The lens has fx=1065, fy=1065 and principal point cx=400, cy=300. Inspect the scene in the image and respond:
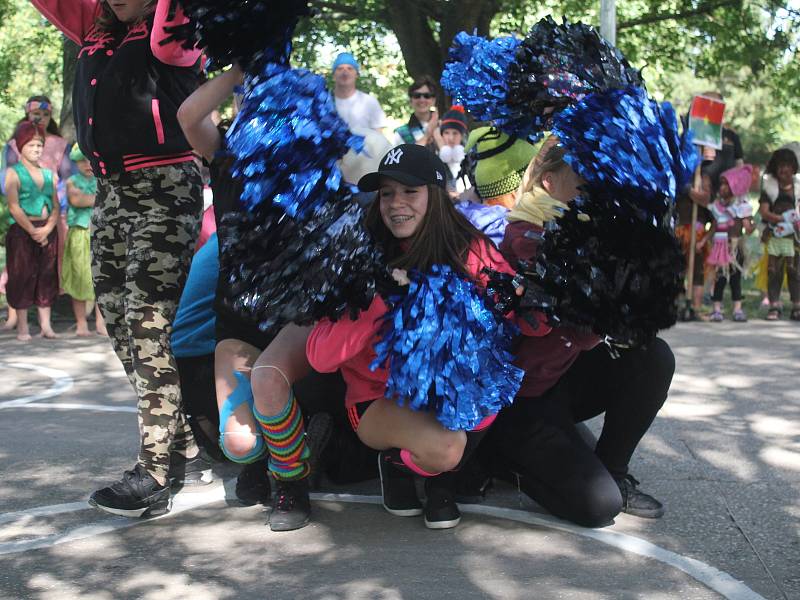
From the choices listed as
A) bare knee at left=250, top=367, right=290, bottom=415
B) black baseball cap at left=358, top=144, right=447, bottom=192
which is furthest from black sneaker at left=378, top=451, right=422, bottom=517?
black baseball cap at left=358, top=144, right=447, bottom=192

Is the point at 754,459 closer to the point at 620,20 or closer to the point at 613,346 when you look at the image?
the point at 613,346

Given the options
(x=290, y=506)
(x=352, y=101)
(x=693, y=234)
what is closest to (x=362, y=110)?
(x=352, y=101)

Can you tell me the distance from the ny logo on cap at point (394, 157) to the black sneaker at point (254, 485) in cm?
122

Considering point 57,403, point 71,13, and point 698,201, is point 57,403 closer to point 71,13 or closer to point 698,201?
point 71,13

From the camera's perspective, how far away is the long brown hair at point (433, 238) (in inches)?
138

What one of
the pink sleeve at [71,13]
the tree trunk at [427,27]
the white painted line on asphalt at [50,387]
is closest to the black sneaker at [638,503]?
the pink sleeve at [71,13]

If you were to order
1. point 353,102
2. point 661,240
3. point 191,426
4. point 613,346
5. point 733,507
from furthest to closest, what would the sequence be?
point 353,102 → point 191,426 → point 733,507 → point 613,346 → point 661,240

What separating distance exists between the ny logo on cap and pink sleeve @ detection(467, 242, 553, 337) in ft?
1.33

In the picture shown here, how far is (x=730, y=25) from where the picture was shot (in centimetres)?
1398

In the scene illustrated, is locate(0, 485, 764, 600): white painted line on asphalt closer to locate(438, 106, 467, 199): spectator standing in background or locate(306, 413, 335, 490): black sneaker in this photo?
locate(306, 413, 335, 490): black sneaker

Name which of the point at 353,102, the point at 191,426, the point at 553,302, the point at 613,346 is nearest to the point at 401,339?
the point at 553,302

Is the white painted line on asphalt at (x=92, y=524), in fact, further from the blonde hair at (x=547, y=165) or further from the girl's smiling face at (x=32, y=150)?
the girl's smiling face at (x=32, y=150)

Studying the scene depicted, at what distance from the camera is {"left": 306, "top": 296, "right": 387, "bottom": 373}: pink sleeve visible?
3414 millimetres

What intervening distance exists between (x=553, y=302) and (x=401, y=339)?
49cm
